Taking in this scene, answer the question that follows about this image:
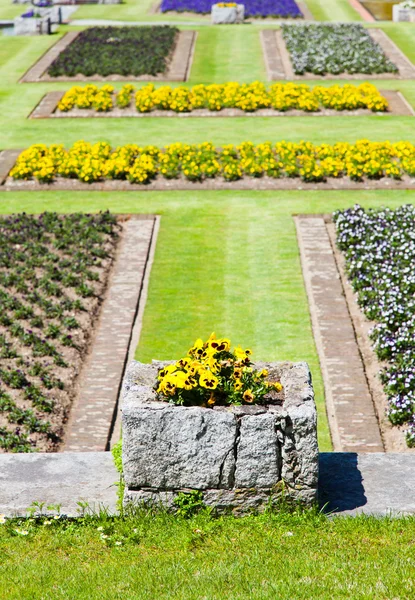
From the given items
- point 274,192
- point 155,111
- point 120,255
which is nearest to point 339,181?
point 274,192

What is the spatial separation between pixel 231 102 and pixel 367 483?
1605cm

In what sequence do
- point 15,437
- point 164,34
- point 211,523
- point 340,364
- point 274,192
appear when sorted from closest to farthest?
point 211,523 → point 15,437 → point 340,364 → point 274,192 → point 164,34

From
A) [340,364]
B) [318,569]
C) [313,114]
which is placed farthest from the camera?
[313,114]

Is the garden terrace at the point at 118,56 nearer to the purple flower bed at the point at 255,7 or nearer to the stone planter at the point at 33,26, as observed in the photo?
the stone planter at the point at 33,26

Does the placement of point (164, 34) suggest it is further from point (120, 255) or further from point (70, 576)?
point (70, 576)

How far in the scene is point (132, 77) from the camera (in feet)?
81.4

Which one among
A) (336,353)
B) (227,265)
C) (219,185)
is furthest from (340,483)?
(219,185)

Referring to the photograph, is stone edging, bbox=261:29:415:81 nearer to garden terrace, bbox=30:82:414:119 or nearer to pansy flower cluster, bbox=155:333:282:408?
garden terrace, bbox=30:82:414:119

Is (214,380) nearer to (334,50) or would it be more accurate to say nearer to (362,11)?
(334,50)

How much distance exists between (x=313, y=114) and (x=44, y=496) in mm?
16131

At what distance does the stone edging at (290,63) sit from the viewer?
80.0ft

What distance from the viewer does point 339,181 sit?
1608cm

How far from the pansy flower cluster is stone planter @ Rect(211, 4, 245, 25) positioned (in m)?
28.6

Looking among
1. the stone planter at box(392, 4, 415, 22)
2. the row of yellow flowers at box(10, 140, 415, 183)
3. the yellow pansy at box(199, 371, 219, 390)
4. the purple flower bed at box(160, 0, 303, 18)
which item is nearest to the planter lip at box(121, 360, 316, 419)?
the yellow pansy at box(199, 371, 219, 390)
